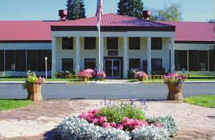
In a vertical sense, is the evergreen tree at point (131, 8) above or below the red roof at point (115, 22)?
above

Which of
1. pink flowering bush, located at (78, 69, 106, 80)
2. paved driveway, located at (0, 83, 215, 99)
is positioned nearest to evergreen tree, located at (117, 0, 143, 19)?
pink flowering bush, located at (78, 69, 106, 80)

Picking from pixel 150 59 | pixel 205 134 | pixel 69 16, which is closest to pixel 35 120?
pixel 205 134

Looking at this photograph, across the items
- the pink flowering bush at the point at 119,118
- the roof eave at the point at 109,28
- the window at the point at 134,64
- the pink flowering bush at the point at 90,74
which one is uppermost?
the roof eave at the point at 109,28

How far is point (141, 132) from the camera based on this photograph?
24.9 ft

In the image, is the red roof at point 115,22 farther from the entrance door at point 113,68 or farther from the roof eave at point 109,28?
the entrance door at point 113,68

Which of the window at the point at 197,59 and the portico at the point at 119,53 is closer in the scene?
the portico at the point at 119,53

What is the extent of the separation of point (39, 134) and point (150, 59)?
31805 millimetres

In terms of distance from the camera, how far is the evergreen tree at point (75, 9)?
3248 inches

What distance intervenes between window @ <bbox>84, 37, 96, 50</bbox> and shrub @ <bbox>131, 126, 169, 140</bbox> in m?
34.5

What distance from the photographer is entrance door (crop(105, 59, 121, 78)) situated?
1647 inches

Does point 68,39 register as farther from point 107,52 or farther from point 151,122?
point 151,122

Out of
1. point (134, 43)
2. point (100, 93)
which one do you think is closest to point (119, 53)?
point (134, 43)

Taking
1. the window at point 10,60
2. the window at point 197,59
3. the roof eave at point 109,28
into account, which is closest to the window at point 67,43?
the roof eave at point 109,28

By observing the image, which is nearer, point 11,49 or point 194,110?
point 194,110
